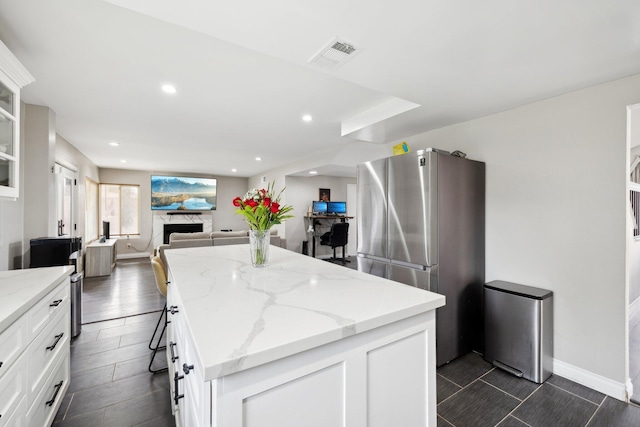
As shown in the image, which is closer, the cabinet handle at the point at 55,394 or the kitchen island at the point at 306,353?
the kitchen island at the point at 306,353

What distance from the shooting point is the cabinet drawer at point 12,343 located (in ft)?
3.46

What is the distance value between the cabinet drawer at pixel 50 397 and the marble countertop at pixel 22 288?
20.2 inches

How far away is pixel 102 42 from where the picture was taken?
1.79 metres

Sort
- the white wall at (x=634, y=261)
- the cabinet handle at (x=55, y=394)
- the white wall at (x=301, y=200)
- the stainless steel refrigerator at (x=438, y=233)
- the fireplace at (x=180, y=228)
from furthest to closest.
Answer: the fireplace at (x=180, y=228) → the white wall at (x=301, y=200) → the white wall at (x=634, y=261) → the stainless steel refrigerator at (x=438, y=233) → the cabinet handle at (x=55, y=394)

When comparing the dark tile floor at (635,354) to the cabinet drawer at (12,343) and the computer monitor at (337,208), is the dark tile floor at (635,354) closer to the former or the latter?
the cabinet drawer at (12,343)

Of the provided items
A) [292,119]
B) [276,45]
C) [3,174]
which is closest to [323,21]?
[276,45]

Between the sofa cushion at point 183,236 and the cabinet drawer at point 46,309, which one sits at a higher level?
the sofa cushion at point 183,236

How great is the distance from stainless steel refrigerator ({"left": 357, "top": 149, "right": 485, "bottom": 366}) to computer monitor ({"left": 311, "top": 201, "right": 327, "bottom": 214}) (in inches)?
167

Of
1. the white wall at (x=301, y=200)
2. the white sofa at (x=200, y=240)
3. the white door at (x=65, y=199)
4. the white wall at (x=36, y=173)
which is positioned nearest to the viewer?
the white wall at (x=36, y=173)

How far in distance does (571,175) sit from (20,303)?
359 centimetres

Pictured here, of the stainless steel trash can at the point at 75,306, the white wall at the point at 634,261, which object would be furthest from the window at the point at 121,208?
the white wall at the point at 634,261

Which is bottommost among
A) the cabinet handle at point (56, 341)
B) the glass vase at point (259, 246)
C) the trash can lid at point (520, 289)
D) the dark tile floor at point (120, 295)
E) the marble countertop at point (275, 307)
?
the dark tile floor at point (120, 295)

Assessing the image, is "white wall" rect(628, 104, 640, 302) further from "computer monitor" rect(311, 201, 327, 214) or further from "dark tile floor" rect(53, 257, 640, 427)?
"computer monitor" rect(311, 201, 327, 214)

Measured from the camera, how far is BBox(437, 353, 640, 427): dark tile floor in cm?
171
